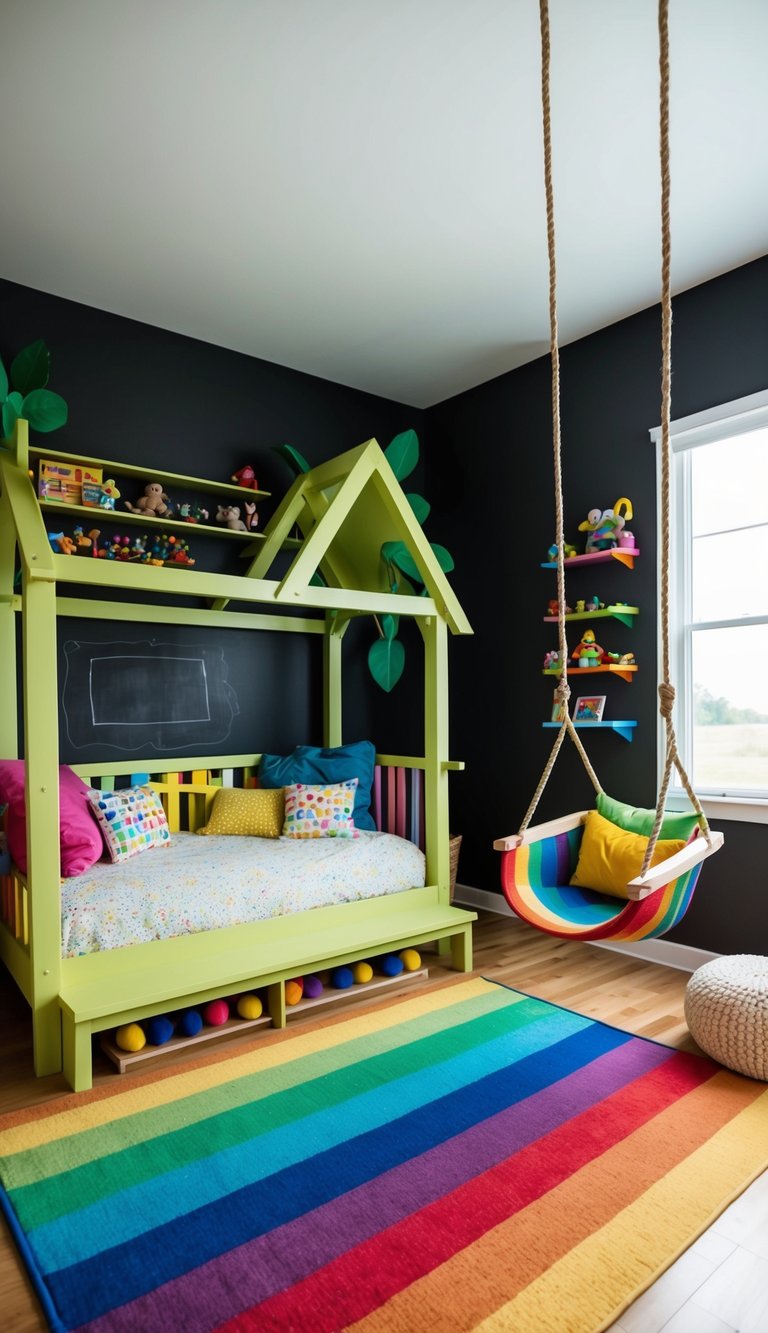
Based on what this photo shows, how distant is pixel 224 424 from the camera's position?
160 inches

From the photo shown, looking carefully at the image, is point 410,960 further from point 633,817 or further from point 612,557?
point 612,557

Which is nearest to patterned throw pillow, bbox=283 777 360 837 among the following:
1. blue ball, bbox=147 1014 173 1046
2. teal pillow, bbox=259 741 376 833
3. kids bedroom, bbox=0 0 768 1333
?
kids bedroom, bbox=0 0 768 1333

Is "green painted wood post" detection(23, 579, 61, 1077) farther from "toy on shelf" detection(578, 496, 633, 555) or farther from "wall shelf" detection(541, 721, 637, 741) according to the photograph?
"toy on shelf" detection(578, 496, 633, 555)

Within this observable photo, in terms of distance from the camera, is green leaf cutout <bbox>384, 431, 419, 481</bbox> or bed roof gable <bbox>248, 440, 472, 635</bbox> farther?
green leaf cutout <bbox>384, 431, 419, 481</bbox>

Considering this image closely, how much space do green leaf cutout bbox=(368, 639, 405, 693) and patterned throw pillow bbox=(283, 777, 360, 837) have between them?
68 cm

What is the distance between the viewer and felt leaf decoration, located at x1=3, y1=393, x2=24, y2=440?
306 cm

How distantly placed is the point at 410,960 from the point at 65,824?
146cm

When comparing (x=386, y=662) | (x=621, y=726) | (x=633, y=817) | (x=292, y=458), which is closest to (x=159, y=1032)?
(x=633, y=817)

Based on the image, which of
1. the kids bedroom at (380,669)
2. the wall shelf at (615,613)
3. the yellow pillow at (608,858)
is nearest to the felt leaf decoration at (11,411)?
the kids bedroom at (380,669)

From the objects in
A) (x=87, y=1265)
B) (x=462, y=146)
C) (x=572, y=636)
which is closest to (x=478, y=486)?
(x=572, y=636)

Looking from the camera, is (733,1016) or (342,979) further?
(342,979)

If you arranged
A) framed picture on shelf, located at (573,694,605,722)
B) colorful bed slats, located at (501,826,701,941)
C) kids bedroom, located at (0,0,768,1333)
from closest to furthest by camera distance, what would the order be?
kids bedroom, located at (0,0,768,1333) < colorful bed slats, located at (501,826,701,941) < framed picture on shelf, located at (573,694,605,722)

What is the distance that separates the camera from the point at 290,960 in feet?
9.05

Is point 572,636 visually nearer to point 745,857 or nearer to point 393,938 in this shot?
point 745,857
